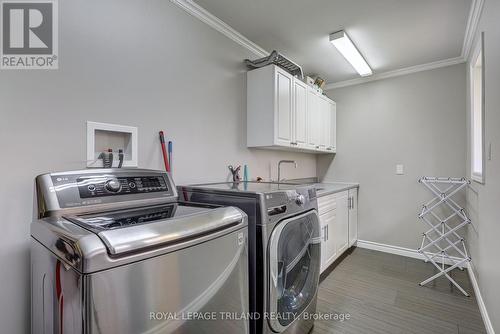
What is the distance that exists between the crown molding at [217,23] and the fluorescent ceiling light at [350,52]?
767 millimetres

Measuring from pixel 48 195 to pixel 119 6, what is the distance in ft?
3.98

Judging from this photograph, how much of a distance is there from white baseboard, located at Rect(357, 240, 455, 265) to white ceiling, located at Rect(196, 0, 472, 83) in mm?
2377

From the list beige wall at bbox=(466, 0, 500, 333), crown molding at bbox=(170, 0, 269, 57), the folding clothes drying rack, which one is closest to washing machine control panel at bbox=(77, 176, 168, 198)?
crown molding at bbox=(170, 0, 269, 57)

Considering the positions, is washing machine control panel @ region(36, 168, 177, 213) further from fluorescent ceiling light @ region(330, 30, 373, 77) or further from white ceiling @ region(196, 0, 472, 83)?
fluorescent ceiling light @ region(330, 30, 373, 77)

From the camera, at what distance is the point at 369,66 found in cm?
308

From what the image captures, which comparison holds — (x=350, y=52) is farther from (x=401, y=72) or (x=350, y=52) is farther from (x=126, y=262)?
(x=126, y=262)

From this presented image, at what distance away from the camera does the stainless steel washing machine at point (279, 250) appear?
1312 mm

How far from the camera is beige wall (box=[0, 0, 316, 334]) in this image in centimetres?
112

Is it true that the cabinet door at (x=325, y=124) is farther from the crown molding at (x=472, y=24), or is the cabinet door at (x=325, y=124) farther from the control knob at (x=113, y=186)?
the control knob at (x=113, y=186)

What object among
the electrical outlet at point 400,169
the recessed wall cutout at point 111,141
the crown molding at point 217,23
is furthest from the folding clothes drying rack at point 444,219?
the recessed wall cutout at point 111,141

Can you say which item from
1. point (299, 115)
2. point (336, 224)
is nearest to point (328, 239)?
point (336, 224)

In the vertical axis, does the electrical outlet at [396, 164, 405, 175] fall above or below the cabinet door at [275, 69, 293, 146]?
below

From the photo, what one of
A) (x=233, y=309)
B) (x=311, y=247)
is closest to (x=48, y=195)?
(x=233, y=309)

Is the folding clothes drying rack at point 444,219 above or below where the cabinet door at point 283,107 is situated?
below
